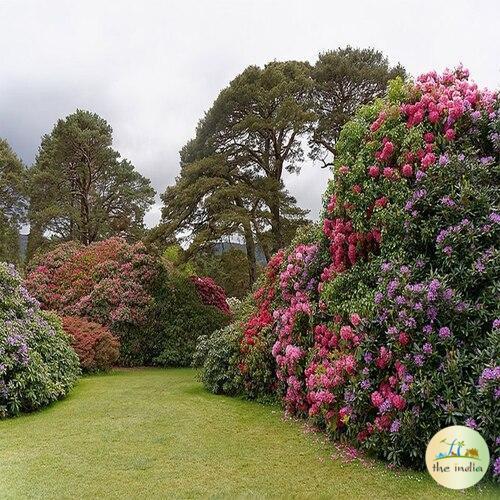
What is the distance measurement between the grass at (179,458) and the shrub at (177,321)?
6.67m

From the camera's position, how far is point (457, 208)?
5059 millimetres

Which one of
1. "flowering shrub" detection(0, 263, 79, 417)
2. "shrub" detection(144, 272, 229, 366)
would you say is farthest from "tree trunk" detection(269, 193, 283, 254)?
"flowering shrub" detection(0, 263, 79, 417)

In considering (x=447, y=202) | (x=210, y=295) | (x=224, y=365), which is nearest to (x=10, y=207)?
(x=210, y=295)

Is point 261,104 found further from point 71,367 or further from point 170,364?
point 71,367

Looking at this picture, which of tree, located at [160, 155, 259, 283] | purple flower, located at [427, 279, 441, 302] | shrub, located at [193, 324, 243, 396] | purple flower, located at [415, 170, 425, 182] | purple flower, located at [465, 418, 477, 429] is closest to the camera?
purple flower, located at [465, 418, 477, 429]

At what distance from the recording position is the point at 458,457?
14.0 ft

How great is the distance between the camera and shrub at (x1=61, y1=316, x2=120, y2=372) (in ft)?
38.5

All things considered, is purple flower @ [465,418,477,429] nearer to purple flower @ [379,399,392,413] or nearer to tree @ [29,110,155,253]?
purple flower @ [379,399,392,413]

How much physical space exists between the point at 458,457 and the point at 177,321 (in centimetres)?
1138

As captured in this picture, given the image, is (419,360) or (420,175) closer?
(419,360)

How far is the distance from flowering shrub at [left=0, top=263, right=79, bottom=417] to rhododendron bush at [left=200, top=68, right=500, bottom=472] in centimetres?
375

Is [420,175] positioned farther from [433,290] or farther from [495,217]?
[433,290]

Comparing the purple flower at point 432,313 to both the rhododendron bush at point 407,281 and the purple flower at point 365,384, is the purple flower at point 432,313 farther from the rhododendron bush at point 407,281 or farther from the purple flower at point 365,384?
the purple flower at point 365,384

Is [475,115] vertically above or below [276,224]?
below
